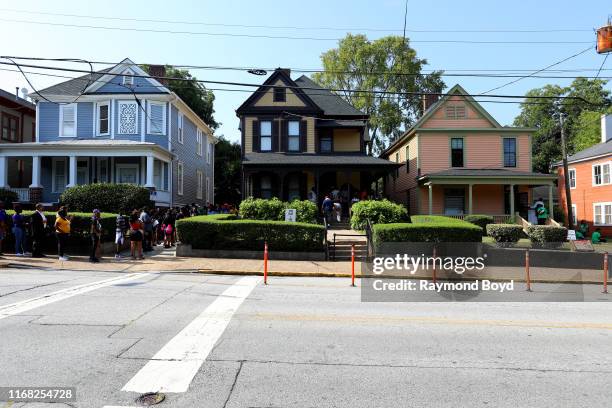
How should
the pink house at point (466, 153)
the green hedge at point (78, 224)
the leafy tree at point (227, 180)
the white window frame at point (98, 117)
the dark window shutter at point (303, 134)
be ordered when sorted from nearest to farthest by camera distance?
the green hedge at point (78, 224), the white window frame at point (98, 117), the dark window shutter at point (303, 134), the pink house at point (466, 153), the leafy tree at point (227, 180)

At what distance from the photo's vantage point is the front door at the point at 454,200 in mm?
29812

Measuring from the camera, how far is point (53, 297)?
909 cm

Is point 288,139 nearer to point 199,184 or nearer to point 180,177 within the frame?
point 180,177

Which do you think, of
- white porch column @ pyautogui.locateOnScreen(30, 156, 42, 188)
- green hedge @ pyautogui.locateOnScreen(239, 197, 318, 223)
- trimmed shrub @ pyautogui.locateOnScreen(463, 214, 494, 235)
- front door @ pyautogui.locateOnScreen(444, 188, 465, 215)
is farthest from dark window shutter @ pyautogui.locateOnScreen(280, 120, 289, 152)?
white porch column @ pyautogui.locateOnScreen(30, 156, 42, 188)

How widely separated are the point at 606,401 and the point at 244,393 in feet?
11.1

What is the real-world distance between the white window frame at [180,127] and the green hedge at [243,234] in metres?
13.9

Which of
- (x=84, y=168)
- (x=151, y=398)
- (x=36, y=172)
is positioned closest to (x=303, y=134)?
(x=84, y=168)

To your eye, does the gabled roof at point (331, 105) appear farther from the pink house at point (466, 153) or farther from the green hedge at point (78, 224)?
the green hedge at point (78, 224)

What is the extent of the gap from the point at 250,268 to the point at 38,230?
721 centimetres

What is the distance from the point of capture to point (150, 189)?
24.9m

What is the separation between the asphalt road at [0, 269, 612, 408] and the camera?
14.6ft

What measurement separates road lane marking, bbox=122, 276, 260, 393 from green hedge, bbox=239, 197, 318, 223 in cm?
1527

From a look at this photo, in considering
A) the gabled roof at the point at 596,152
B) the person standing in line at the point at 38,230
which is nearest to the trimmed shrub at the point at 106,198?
the person standing in line at the point at 38,230

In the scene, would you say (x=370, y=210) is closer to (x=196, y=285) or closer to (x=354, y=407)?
(x=196, y=285)
